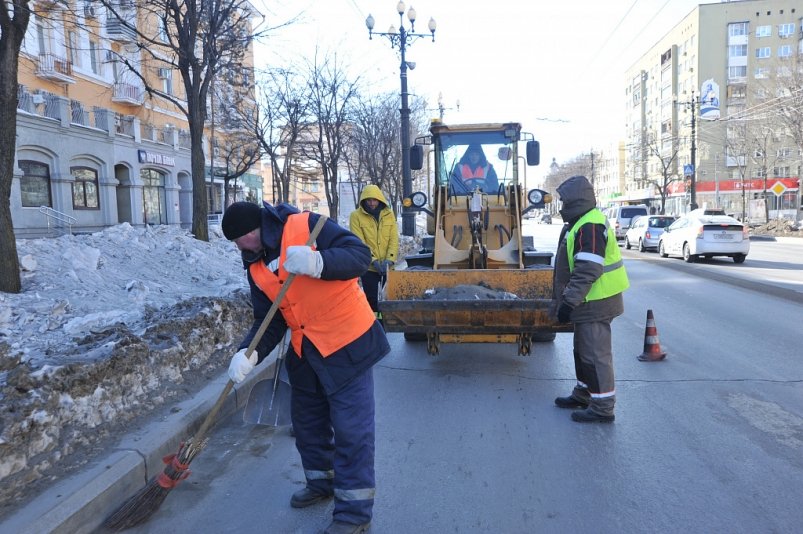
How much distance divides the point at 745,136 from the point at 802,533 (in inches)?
1910

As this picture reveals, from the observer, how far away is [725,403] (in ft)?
17.3

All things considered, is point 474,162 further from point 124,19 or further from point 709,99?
point 709,99

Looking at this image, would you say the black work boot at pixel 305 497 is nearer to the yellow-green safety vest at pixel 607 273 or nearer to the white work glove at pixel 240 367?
the white work glove at pixel 240 367

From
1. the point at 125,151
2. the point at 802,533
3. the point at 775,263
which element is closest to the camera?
the point at 802,533

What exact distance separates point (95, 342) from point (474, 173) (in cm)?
566

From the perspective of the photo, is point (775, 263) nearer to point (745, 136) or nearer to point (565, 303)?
point (565, 303)

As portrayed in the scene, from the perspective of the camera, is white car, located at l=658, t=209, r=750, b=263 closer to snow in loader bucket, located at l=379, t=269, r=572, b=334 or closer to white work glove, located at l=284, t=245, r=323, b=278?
snow in loader bucket, located at l=379, t=269, r=572, b=334

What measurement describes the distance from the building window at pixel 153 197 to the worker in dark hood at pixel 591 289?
1245 inches

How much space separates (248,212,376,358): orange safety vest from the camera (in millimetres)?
3148

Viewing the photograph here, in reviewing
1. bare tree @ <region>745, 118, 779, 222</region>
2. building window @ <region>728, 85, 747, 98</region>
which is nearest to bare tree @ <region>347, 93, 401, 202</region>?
bare tree @ <region>745, 118, 779, 222</region>

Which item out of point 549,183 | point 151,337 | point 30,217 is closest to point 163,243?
point 151,337

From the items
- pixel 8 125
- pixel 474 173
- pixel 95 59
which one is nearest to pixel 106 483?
pixel 8 125

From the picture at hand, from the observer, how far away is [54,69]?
26250 millimetres

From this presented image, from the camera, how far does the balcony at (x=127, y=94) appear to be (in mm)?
32094
